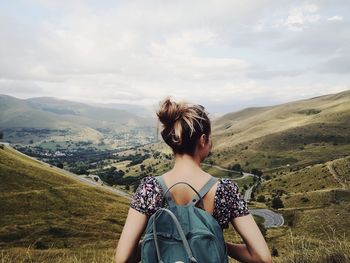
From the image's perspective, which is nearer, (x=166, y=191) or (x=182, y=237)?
(x=182, y=237)

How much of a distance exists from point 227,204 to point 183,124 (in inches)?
40.3

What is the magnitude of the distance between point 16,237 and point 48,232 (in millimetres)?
6060

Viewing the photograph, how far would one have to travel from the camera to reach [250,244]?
465 centimetres

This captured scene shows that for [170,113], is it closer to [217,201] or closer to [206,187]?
[206,187]

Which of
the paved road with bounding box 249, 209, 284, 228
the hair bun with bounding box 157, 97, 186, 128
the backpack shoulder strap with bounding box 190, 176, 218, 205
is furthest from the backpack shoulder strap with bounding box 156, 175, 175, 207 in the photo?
the paved road with bounding box 249, 209, 284, 228

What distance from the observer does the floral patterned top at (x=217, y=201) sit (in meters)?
4.80

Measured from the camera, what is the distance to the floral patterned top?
4805 millimetres

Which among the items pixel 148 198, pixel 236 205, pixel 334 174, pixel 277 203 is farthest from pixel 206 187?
pixel 334 174

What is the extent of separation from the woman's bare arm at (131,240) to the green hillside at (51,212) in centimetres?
6042

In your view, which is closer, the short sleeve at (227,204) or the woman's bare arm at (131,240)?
the woman's bare arm at (131,240)

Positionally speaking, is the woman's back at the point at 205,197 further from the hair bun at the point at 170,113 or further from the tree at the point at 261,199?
the tree at the point at 261,199

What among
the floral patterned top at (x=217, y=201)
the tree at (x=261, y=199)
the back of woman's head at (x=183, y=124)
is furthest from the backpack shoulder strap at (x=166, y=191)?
the tree at (x=261, y=199)

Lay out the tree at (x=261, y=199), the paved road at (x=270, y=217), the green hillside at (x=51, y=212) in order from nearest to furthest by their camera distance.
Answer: the green hillside at (x=51, y=212)
the paved road at (x=270, y=217)
the tree at (x=261, y=199)

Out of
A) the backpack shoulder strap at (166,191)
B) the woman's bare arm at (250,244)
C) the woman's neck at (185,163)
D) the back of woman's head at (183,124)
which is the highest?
the back of woman's head at (183,124)
